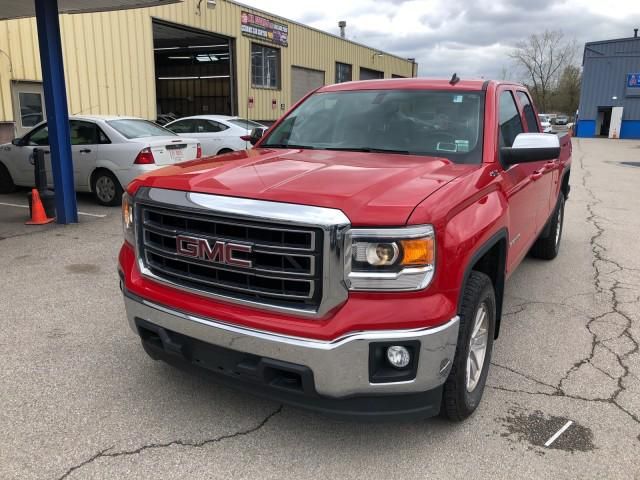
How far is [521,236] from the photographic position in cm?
407

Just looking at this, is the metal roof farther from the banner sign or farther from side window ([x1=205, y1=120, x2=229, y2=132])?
the banner sign

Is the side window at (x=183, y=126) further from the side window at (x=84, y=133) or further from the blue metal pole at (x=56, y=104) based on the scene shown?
the blue metal pole at (x=56, y=104)

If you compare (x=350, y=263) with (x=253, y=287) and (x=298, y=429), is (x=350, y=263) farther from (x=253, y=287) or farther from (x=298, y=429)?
(x=298, y=429)

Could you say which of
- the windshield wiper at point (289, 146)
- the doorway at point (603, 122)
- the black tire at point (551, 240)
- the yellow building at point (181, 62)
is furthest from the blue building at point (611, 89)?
the windshield wiper at point (289, 146)

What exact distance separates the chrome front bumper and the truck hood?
509 millimetres

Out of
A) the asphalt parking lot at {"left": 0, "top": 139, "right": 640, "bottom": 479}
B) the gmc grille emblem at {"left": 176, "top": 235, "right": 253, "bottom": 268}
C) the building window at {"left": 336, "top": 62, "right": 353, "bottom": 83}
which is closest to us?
the gmc grille emblem at {"left": 176, "top": 235, "right": 253, "bottom": 268}

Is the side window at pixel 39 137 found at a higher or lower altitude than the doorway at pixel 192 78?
lower

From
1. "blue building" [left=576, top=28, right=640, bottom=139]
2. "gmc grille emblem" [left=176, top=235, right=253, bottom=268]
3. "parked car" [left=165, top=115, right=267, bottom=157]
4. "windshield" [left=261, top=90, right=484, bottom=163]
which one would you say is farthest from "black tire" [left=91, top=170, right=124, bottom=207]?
"blue building" [left=576, top=28, right=640, bottom=139]

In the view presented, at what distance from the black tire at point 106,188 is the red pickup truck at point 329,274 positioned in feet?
21.7

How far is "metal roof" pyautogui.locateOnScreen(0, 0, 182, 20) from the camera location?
9.20 meters

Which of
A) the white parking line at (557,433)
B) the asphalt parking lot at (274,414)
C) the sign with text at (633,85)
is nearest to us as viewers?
the asphalt parking lot at (274,414)

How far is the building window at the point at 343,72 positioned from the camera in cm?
3016

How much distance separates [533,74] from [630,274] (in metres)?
72.7

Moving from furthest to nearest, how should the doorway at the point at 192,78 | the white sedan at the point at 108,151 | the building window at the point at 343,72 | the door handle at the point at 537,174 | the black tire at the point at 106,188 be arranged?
1. the building window at the point at 343,72
2. the doorway at the point at 192,78
3. the black tire at the point at 106,188
4. the white sedan at the point at 108,151
5. the door handle at the point at 537,174
